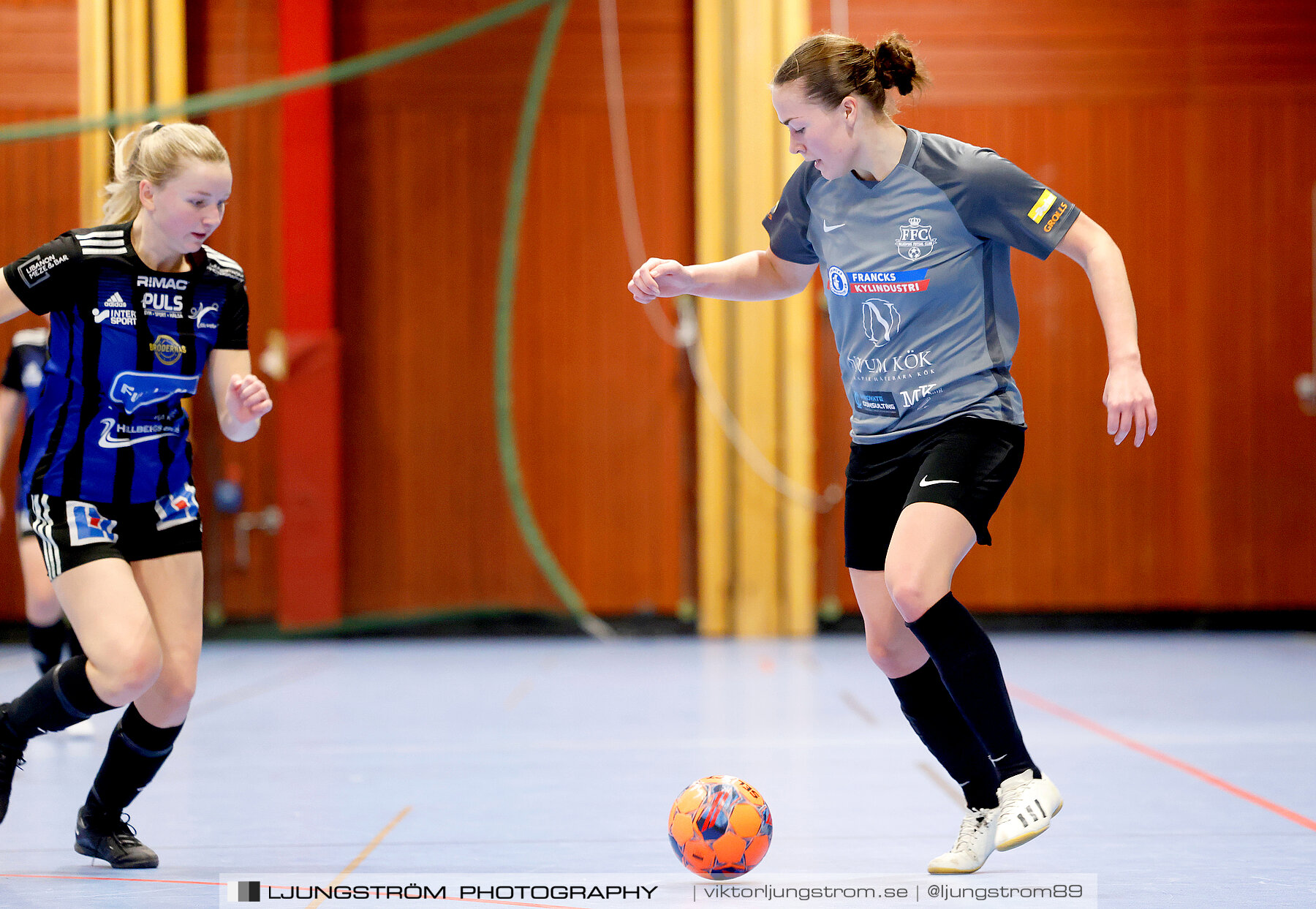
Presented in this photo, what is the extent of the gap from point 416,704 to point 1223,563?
5496 mm

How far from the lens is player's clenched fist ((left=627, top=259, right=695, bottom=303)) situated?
264 centimetres

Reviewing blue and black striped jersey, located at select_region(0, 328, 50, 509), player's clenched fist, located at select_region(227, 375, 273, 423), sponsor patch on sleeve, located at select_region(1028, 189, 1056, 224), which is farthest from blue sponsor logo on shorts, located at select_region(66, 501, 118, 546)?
blue and black striped jersey, located at select_region(0, 328, 50, 509)

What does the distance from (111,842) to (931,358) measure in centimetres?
192

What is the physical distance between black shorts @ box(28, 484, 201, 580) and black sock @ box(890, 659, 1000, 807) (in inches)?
59.1

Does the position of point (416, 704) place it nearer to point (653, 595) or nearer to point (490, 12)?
point (653, 595)

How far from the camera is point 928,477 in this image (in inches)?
92.0

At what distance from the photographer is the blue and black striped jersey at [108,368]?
8.46 ft

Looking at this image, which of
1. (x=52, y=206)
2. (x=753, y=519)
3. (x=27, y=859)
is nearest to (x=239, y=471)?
(x=52, y=206)

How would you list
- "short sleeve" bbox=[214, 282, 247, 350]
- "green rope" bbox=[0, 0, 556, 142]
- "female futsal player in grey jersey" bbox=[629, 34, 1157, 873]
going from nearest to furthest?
"female futsal player in grey jersey" bbox=[629, 34, 1157, 873]
"short sleeve" bbox=[214, 282, 247, 350]
"green rope" bbox=[0, 0, 556, 142]

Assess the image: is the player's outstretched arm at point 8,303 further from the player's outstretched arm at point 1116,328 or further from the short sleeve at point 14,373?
the short sleeve at point 14,373

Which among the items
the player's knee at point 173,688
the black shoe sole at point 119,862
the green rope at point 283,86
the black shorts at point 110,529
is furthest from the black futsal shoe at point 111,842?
the green rope at point 283,86

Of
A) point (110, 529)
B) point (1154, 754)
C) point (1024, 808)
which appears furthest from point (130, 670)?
point (1154, 754)

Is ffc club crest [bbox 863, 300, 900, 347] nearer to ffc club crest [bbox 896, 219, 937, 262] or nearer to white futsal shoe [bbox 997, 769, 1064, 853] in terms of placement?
ffc club crest [bbox 896, 219, 937, 262]

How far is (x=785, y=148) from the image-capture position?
786 centimetres
